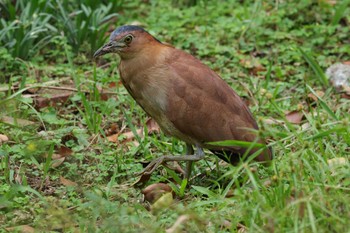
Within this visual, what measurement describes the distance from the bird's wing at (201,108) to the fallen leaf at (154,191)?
1.33 ft

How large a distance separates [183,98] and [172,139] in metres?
0.84

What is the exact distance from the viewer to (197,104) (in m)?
5.92

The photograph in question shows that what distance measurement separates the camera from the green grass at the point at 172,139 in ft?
16.0

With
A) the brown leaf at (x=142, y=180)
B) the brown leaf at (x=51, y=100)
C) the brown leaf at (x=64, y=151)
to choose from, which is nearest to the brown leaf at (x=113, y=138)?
the brown leaf at (x=64, y=151)

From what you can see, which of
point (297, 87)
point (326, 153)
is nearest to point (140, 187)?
point (326, 153)

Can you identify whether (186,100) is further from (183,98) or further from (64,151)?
(64,151)

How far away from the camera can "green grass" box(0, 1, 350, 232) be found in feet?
16.0

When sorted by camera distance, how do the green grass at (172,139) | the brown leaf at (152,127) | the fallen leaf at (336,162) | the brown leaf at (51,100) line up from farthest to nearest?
the brown leaf at (51,100)
the brown leaf at (152,127)
the fallen leaf at (336,162)
the green grass at (172,139)

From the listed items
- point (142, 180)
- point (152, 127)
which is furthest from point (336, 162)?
point (152, 127)

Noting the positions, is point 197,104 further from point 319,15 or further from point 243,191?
point 319,15

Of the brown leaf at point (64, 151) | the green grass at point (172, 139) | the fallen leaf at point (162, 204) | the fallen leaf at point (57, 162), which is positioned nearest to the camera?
the fallen leaf at point (162, 204)

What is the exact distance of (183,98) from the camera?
5.88 m

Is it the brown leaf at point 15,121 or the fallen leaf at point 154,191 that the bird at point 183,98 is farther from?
the brown leaf at point 15,121

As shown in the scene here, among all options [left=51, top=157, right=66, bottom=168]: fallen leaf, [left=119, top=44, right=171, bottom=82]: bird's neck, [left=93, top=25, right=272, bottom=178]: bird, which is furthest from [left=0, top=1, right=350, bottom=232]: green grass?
[left=119, top=44, right=171, bottom=82]: bird's neck
